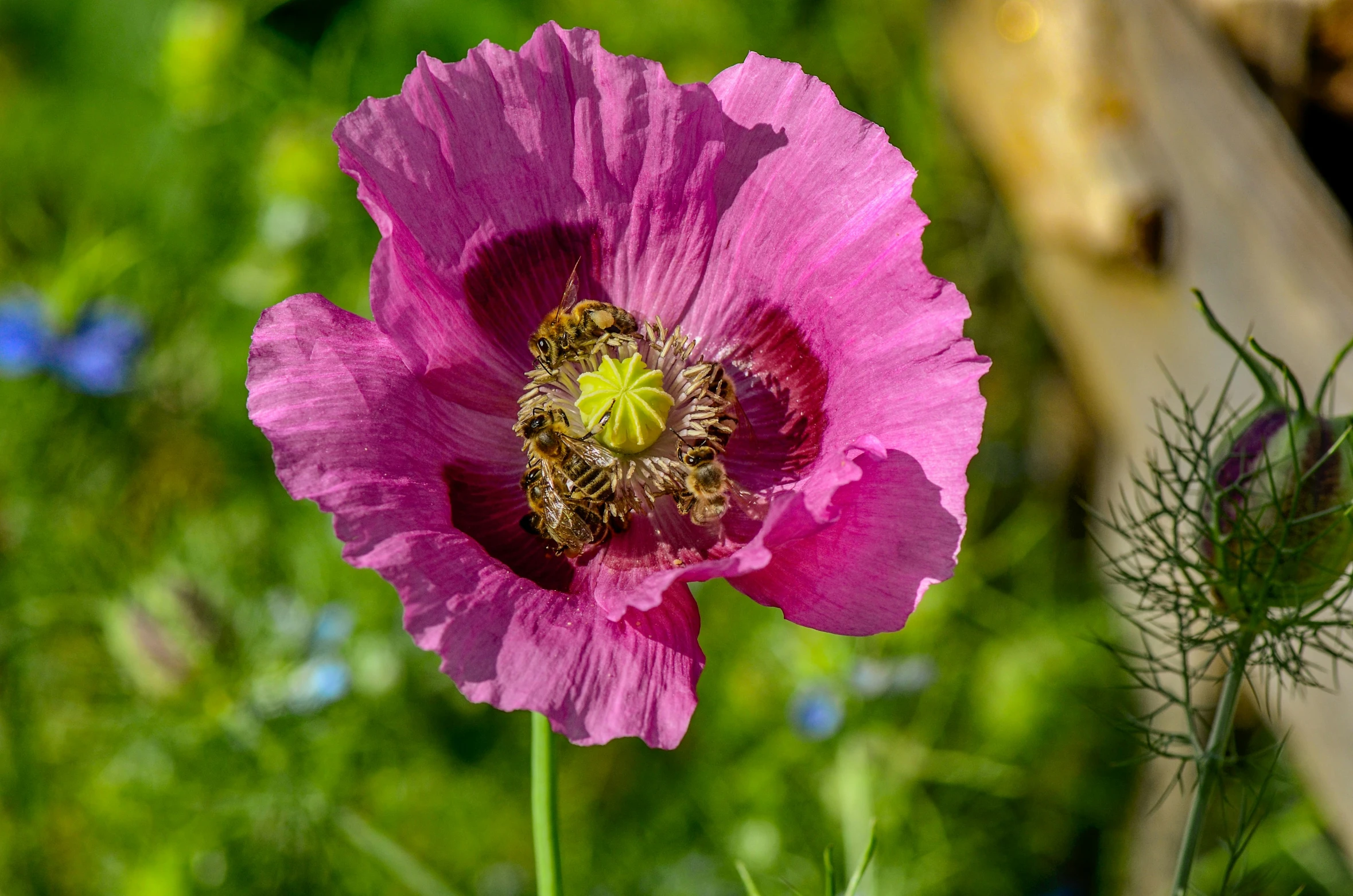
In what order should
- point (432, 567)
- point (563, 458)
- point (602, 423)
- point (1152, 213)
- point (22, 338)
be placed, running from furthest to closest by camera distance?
1. point (22, 338)
2. point (1152, 213)
3. point (602, 423)
4. point (563, 458)
5. point (432, 567)

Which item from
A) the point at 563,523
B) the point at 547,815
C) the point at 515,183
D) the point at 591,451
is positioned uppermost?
the point at 515,183

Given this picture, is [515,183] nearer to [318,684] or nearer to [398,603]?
[318,684]

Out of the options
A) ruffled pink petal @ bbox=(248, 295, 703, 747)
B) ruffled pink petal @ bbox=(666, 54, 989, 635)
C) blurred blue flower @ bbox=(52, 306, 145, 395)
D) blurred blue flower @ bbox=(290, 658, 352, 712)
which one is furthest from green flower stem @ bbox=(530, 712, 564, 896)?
blurred blue flower @ bbox=(52, 306, 145, 395)

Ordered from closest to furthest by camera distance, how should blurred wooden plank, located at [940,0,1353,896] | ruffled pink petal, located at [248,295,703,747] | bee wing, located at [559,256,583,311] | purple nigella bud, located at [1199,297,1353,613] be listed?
1. ruffled pink petal, located at [248,295,703,747]
2. purple nigella bud, located at [1199,297,1353,613]
3. bee wing, located at [559,256,583,311]
4. blurred wooden plank, located at [940,0,1353,896]

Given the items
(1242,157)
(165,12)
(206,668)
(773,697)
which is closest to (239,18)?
(165,12)

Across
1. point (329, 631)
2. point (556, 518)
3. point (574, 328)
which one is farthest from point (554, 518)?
point (329, 631)

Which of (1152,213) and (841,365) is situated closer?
(841,365)

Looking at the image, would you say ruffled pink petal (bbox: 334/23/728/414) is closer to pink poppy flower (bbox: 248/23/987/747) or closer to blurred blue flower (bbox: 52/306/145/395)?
pink poppy flower (bbox: 248/23/987/747)
